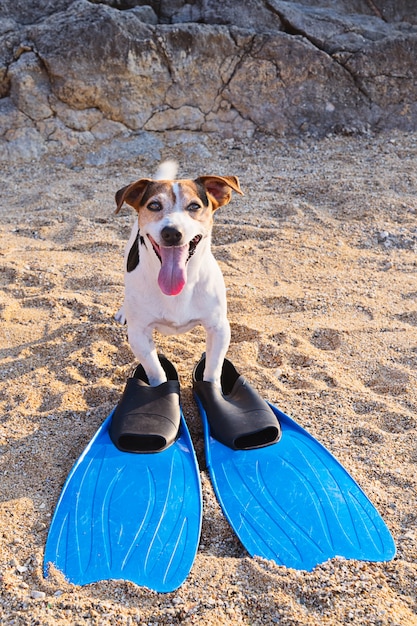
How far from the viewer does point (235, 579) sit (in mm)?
2406

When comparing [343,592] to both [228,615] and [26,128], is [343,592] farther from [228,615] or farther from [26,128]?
[26,128]

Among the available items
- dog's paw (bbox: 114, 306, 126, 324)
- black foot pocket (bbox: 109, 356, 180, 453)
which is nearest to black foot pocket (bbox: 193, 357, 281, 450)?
black foot pocket (bbox: 109, 356, 180, 453)

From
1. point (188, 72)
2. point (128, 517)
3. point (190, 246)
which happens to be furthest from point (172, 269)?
point (188, 72)

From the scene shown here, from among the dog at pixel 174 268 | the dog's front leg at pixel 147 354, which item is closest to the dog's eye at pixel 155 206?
the dog at pixel 174 268

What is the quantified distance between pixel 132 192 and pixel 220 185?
0.45m

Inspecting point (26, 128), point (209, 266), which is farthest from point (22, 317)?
point (26, 128)

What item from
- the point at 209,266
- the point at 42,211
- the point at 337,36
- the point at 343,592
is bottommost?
the point at 42,211

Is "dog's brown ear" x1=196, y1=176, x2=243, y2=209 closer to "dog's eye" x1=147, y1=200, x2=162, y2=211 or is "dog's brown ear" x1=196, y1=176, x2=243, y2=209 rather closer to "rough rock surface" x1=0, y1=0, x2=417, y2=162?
"dog's eye" x1=147, y1=200, x2=162, y2=211

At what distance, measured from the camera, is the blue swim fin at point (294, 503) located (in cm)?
258

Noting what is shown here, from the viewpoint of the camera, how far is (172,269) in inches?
119

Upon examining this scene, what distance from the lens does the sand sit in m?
2.35

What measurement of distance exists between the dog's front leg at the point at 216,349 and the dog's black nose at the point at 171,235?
588 mm

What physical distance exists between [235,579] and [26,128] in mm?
5994

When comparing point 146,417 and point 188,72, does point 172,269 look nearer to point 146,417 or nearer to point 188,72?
point 146,417
